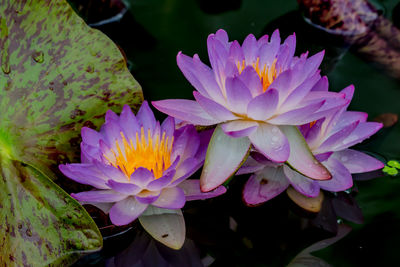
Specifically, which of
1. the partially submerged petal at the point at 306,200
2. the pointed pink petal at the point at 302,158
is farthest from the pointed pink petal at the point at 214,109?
the partially submerged petal at the point at 306,200

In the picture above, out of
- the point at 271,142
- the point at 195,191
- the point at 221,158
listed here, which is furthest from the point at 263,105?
the point at 195,191

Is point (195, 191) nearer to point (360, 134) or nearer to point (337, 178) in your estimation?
point (337, 178)

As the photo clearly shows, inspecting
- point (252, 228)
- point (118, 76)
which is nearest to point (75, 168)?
point (118, 76)

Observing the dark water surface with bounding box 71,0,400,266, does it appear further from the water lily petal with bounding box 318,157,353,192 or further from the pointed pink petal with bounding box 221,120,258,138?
the pointed pink petal with bounding box 221,120,258,138

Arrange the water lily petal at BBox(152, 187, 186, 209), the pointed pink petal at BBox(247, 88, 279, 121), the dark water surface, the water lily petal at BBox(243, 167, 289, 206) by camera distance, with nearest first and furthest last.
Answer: the pointed pink petal at BBox(247, 88, 279, 121), the water lily petal at BBox(152, 187, 186, 209), the dark water surface, the water lily petal at BBox(243, 167, 289, 206)

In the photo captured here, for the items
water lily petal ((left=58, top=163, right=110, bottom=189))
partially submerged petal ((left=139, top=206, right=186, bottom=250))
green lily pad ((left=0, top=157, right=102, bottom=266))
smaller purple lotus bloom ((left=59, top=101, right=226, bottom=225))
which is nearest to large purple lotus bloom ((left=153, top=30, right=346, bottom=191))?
smaller purple lotus bloom ((left=59, top=101, right=226, bottom=225))
